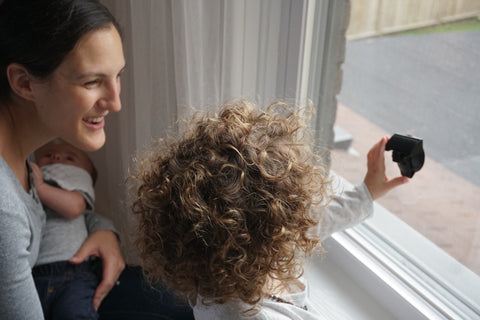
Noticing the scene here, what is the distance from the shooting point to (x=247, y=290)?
2.93 ft

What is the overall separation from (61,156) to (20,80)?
52cm

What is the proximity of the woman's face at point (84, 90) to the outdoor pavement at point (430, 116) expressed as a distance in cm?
59

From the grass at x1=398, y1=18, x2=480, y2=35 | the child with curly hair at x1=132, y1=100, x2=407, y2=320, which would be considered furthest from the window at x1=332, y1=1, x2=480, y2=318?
the child with curly hair at x1=132, y1=100, x2=407, y2=320

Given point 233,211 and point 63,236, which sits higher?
point 233,211

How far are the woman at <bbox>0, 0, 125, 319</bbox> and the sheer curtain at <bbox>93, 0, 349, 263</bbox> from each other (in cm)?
17

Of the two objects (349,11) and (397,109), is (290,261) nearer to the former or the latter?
(397,109)

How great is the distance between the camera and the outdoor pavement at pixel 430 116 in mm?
1037

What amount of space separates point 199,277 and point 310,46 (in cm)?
62

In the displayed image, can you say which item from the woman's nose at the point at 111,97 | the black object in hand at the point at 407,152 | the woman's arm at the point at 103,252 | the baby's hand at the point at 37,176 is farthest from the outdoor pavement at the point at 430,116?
the baby's hand at the point at 37,176

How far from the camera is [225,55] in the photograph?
3.86ft

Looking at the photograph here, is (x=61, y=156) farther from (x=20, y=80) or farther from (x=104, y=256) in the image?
(x=20, y=80)

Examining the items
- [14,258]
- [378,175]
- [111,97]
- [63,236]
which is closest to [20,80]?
[111,97]

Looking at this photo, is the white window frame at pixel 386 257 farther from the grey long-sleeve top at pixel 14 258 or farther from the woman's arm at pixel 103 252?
the grey long-sleeve top at pixel 14 258

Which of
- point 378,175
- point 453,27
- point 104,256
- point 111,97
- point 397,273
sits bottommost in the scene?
point 104,256
